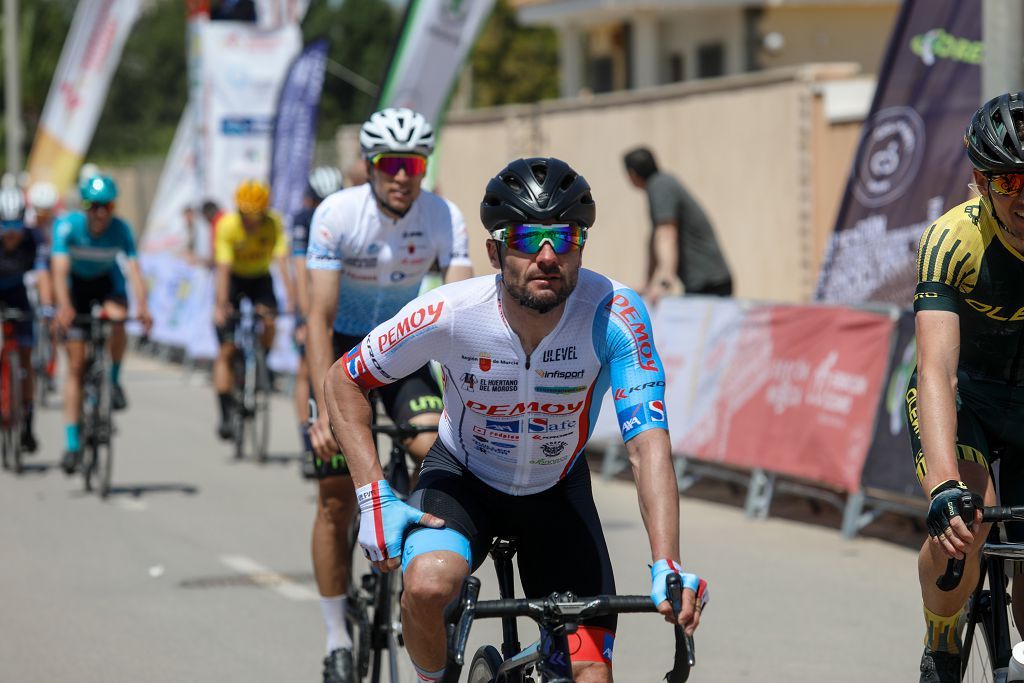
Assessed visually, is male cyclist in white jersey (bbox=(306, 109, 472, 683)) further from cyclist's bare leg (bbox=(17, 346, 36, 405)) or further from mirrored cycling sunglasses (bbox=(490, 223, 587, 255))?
cyclist's bare leg (bbox=(17, 346, 36, 405))

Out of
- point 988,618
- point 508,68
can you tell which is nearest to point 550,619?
point 988,618

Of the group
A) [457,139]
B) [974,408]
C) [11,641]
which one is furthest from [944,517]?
[457,139]

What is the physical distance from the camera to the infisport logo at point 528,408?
433 cm

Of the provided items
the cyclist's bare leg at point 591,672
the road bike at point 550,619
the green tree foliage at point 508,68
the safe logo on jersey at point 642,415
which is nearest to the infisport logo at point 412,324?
the safe logo on jersey at point 642,415

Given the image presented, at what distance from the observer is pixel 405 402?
6.22 meters

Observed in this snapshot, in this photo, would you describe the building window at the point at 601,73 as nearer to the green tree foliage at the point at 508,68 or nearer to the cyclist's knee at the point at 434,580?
the green tree foliage at the point at 508,68

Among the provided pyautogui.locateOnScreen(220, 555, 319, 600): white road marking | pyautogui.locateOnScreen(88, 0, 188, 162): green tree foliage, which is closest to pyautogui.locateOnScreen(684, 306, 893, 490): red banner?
pyautogui.locateOnScreen(220, 555, 319, 600): white road marking

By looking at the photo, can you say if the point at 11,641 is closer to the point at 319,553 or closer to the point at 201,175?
the point at 319,553

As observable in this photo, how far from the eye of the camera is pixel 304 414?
12016 mm

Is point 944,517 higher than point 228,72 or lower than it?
lower

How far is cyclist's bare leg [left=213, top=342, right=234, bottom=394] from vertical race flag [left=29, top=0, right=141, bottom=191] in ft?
48.7

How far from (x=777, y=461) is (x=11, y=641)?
4950 mm

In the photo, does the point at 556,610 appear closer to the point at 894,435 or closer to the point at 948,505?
the point at 948,505

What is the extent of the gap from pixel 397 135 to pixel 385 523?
2.53 m
